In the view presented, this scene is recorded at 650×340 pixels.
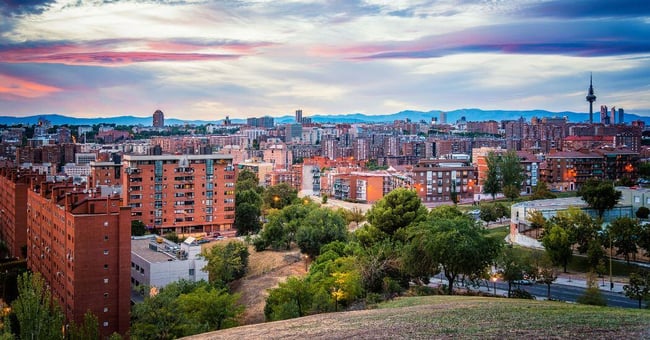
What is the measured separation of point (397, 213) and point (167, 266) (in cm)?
1125

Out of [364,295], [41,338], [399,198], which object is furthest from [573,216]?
[41,338]

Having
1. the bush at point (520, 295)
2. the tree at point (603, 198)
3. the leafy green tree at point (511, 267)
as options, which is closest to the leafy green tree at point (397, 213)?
the leafy green tree at point (511, 267)

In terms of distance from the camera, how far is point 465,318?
Result: 14.1 m

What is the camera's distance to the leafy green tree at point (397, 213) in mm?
31172

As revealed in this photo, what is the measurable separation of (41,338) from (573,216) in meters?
24.0

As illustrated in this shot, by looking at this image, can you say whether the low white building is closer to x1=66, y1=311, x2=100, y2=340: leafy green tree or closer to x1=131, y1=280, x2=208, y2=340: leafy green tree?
x1=66, y1=311, x2=100, y2=340: leafy green tree

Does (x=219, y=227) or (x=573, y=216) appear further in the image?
(x=219, y=227)

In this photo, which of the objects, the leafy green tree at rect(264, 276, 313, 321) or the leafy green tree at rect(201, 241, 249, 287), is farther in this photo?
the leafy green tree at rect(201, 241, 249, 287)

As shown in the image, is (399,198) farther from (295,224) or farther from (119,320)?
(119,320)

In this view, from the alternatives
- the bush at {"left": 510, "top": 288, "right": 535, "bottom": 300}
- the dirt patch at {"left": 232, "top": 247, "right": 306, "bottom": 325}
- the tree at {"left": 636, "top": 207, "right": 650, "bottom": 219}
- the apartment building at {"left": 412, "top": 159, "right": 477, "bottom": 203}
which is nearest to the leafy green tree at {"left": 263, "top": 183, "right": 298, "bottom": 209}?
the apartment building at {"left": 412, "top": 159, "right": 477, "bottom": 203}

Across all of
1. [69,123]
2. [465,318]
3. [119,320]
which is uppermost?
[69,123]

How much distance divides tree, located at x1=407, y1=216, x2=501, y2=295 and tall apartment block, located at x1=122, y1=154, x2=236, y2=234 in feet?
87.7

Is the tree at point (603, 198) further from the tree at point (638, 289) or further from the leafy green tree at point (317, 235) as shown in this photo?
the leafy green tree at point (317, 235)

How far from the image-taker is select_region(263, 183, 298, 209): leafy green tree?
5676 cm
